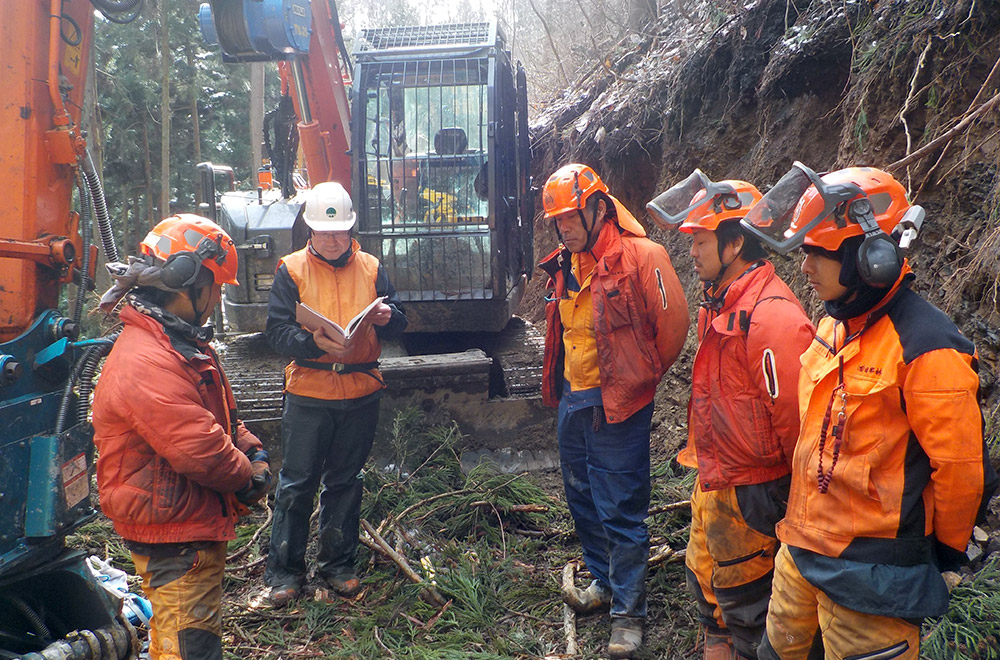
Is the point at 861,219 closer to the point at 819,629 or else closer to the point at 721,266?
the point at 721,266

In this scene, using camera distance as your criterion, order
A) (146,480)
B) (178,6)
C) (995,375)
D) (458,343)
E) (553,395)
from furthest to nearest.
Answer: (178,6), (458,343), (553,395), (995,375), (146,480)

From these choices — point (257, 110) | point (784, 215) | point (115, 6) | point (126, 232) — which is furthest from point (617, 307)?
point (126, 232)

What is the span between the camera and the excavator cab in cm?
566

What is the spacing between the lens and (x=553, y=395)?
371 centimetres

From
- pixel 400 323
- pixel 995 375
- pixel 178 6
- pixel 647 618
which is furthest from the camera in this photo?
pixel 178 6

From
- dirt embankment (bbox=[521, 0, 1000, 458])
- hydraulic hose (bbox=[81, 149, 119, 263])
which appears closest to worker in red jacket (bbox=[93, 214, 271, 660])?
hydraulic hose (bbox=[81, 149, 119, 263])

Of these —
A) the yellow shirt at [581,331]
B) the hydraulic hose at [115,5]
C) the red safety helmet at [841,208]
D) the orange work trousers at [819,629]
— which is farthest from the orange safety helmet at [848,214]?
the hydraulic hose at [115,5]

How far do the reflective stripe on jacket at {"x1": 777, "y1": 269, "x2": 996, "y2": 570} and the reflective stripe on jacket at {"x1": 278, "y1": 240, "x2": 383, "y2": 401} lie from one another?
2.38 metres

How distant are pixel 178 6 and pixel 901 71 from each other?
51.1ft

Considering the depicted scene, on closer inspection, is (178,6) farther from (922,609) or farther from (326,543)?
(922,609)

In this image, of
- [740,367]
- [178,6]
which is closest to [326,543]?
[740,367]

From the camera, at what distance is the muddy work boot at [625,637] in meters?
3.17

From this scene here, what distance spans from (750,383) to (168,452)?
6.43 ft

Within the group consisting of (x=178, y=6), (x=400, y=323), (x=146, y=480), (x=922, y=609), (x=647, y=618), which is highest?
(x=178, y=6)
